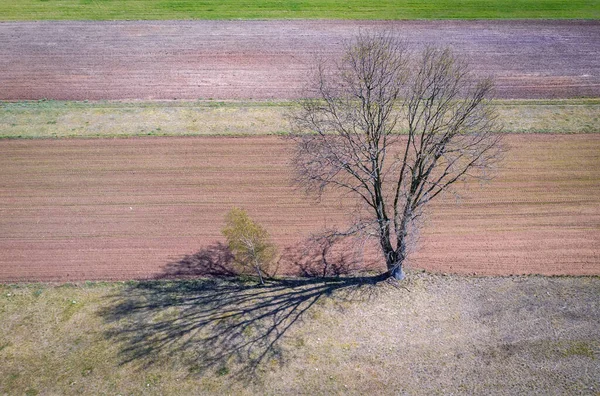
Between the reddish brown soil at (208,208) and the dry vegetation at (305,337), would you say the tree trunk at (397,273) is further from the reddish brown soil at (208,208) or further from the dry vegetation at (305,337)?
the reddish brown soil at (208,208)

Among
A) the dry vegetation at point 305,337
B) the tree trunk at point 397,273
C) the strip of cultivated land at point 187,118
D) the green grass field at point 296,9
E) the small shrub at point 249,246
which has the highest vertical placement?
the green grass field at point 296,9

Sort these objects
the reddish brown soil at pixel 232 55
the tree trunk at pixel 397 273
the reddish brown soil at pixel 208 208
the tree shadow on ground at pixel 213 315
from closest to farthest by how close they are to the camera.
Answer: the tree shadow on ground at pixel 213 315 → the tree trunk at pixel 397 273 → the reddish brown soil at pixel 208 208 → the reddish brown soil at pixel 232 55

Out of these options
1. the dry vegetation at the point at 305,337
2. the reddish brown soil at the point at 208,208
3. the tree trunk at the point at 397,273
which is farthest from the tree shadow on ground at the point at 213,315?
the reddish brown soil at the point at 208,208

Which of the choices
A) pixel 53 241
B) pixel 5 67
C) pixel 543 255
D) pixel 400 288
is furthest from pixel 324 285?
pixel 5 67

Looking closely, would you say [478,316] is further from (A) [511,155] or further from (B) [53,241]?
(B) [53,241]

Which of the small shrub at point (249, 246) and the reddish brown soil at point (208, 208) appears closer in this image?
the small shrub at point (249, 246)

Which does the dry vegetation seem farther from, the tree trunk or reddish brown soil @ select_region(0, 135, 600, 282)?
reddish brown soil @ select_region(0, 135, 600, 282)

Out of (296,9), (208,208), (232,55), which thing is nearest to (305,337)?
(208,208)

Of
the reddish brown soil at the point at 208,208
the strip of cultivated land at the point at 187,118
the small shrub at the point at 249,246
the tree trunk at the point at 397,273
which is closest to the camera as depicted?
the tree trunk at the point at 397,273
